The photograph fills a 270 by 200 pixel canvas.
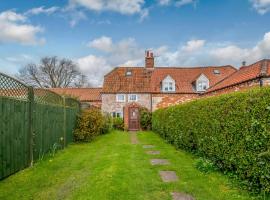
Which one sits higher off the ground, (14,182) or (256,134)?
(256,134)

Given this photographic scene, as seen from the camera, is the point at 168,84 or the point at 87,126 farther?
the point at 168,84

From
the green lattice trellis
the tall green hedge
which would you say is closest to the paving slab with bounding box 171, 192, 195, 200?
the tall green hedge

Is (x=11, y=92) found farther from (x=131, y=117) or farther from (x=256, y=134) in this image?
(x=131, y=117)

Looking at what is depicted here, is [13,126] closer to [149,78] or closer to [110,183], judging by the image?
[110,183]

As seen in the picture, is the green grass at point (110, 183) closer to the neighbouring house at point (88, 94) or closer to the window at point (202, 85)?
the window at point (202, 85)

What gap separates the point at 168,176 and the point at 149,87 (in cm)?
3011

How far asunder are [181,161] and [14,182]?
503 cm

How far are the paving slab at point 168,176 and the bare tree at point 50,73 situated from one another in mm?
48195

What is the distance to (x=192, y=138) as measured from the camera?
10766 mm

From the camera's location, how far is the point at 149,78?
38.2 meters

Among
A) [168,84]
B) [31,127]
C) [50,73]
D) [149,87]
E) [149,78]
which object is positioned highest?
[50,73]

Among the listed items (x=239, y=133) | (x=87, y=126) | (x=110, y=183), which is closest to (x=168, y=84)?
(x=87, y=126)

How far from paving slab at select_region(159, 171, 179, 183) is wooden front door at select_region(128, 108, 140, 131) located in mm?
22610

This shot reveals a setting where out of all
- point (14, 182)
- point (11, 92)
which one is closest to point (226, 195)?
point (14, 182)
